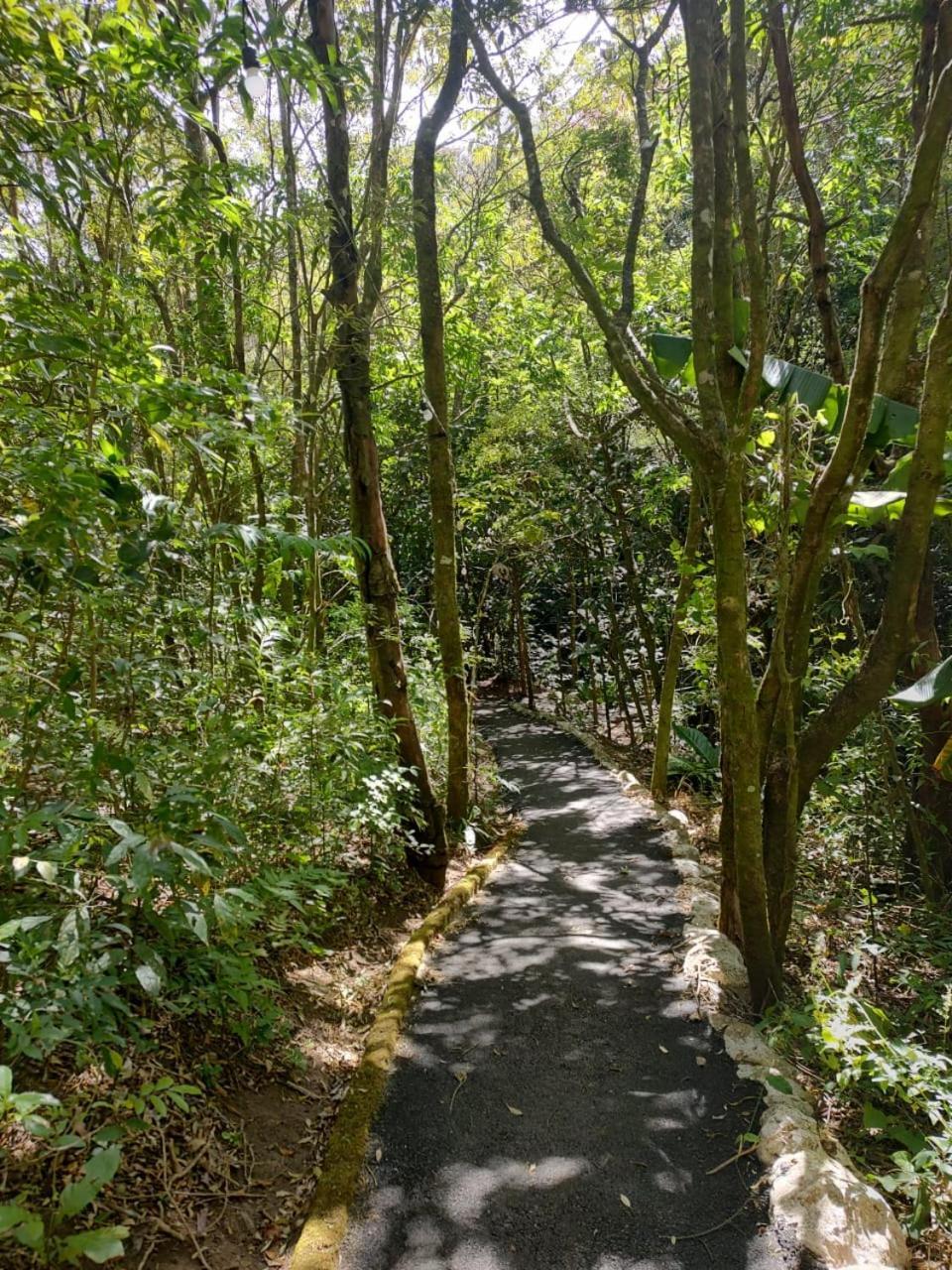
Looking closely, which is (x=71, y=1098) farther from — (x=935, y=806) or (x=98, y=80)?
(x=935, y=806)

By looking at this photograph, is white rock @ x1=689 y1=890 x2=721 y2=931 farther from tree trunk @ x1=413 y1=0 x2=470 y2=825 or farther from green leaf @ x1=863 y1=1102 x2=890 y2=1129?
tree trunk @ x1=413 y1=0 x2=470 y2=825

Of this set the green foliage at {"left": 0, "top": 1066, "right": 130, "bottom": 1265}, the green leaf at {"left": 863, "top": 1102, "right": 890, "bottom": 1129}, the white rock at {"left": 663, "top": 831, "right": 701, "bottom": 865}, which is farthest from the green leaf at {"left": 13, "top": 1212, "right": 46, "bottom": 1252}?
the white rock at {"left": 663, "top": 831, "right": 701, "bottom": 865}

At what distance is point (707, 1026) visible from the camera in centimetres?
377

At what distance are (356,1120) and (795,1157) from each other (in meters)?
1.72

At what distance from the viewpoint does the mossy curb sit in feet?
7.88

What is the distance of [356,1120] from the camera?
300cm

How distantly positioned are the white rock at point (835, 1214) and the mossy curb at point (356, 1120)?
1.53 m

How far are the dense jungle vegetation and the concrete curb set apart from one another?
12 cm

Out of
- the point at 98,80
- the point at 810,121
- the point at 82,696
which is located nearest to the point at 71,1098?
the point at 82,696

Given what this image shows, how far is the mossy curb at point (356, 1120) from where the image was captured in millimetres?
2402

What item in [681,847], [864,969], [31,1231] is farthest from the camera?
[681,847]

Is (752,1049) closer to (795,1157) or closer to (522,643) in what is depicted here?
(795,1157)

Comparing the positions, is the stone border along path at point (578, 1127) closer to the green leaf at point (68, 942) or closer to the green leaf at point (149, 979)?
the green leaf at point (149, 979)

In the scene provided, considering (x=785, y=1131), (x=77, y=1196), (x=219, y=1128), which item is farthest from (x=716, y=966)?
(x=77, y=1196)
